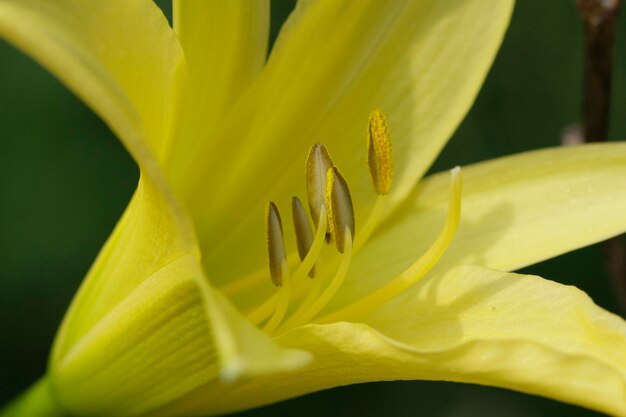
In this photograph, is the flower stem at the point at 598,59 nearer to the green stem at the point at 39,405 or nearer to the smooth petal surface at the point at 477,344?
the smooth petal surface at the point at 477,344

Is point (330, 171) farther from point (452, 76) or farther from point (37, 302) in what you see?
point (37, 302)

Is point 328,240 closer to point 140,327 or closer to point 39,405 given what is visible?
point 140,327

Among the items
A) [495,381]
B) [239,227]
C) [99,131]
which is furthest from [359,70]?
[99,131]

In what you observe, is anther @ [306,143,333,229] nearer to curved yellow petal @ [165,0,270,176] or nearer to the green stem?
curved yellow petal @ [165,0,270,176]

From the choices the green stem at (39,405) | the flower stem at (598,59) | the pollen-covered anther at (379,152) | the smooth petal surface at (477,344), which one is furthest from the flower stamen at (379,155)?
the green stem at (39,405)

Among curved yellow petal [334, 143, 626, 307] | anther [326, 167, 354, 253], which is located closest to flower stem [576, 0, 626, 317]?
curved yellow petal [334, 143, 626, 307]

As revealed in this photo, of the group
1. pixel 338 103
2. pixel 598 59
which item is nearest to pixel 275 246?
pixel 338 103
